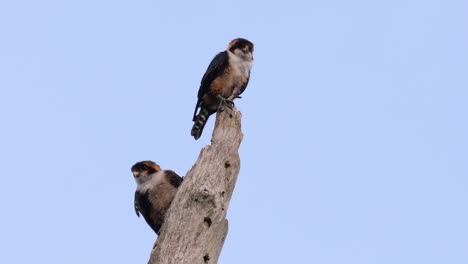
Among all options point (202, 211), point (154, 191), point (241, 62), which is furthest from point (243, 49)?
point (202, 211)

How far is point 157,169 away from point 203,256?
2.86 metres

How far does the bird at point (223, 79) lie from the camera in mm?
10227

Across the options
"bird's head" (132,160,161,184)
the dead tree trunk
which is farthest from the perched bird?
the dead tree trunk

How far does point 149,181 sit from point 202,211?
2.54m

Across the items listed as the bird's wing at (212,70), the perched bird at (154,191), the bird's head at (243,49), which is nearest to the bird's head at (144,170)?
the perched bird at (154,191)

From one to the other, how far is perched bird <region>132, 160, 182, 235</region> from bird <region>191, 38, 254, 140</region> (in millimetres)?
1465

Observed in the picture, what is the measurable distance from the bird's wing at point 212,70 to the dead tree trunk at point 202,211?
3.05 m

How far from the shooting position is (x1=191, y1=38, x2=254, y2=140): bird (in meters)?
10.2

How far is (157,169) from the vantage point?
916cm

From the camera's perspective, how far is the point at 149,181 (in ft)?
29.8

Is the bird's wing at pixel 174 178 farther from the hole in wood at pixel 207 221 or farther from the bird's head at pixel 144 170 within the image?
the hole in wood at pixel 207 221

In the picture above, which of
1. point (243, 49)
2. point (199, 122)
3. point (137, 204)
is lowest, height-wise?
point (137, 204)

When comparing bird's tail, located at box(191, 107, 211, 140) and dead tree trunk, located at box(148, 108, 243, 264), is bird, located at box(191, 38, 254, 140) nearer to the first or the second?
bird's tail, located at box(191, 107, 211, 140)

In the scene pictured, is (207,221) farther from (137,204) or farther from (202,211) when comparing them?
(137,204)
